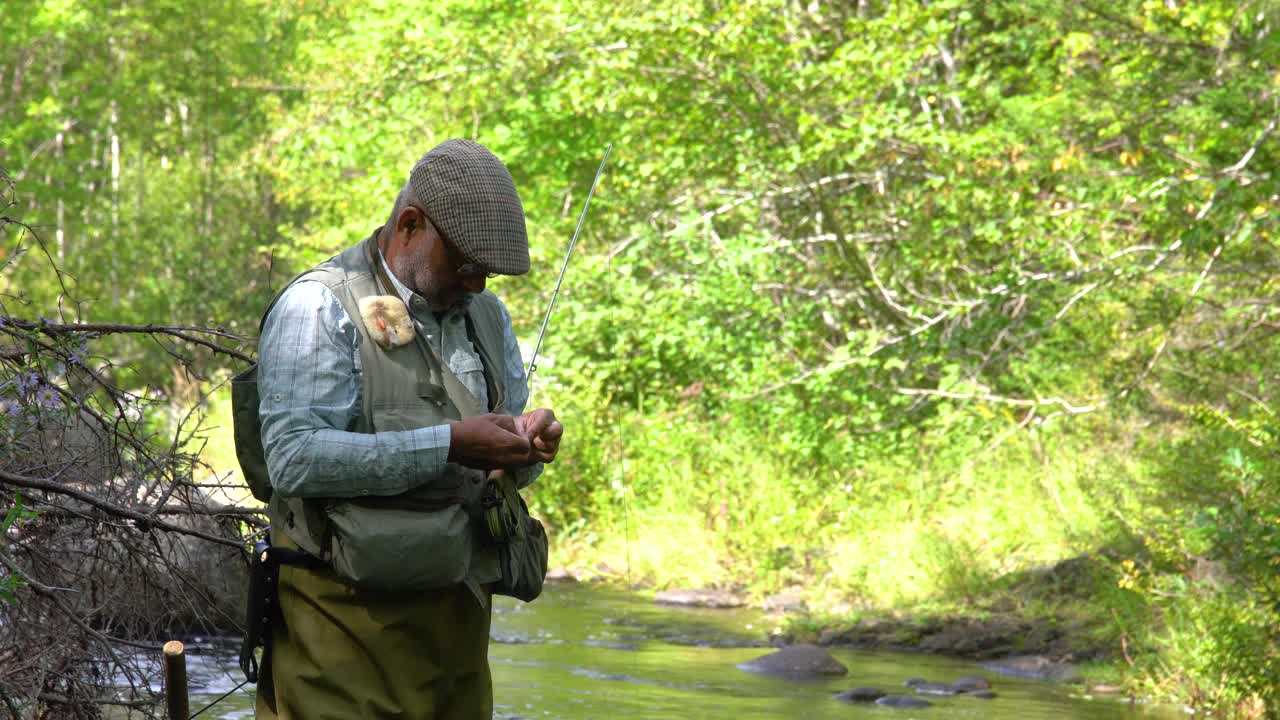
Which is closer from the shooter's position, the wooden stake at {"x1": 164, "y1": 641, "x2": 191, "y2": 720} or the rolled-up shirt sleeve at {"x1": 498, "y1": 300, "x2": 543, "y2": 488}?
the wooden stake at {"x1": 164, "y1": 641, "x2": 191, "y2": 720}

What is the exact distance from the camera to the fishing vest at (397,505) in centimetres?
300

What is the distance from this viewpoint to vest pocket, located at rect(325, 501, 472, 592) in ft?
9.78

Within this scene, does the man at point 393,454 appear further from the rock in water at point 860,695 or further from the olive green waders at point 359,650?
the rock in water at point 860,695

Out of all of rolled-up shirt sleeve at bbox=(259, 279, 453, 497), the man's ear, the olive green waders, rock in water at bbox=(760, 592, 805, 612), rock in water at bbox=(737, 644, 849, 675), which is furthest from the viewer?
rock in water at bbox=(760, 592, 805, 612)

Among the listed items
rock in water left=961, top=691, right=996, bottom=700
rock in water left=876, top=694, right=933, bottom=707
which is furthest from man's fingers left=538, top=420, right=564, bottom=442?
rock in water left=961, top=691, right=996, bottom=700

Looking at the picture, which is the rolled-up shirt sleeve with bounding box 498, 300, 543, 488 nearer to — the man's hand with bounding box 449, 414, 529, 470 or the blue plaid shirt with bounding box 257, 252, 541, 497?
the man's hand with bounding box 449, 414, 529, 470

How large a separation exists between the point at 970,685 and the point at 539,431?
6435 millimetres

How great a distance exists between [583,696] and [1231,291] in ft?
14.9

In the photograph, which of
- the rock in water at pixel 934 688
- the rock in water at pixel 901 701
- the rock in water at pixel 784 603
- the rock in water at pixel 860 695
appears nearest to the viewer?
the rock in water at pixel 901 701

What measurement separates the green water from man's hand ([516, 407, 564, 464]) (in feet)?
14.5

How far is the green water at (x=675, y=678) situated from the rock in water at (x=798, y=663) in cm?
12

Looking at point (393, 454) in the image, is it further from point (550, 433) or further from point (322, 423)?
point (550, 433)

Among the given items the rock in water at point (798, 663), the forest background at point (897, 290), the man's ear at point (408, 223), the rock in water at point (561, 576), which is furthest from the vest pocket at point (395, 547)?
the rock in water at point (561, 576)

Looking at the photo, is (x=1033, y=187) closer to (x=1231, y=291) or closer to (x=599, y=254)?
(x=1231, y=291)
